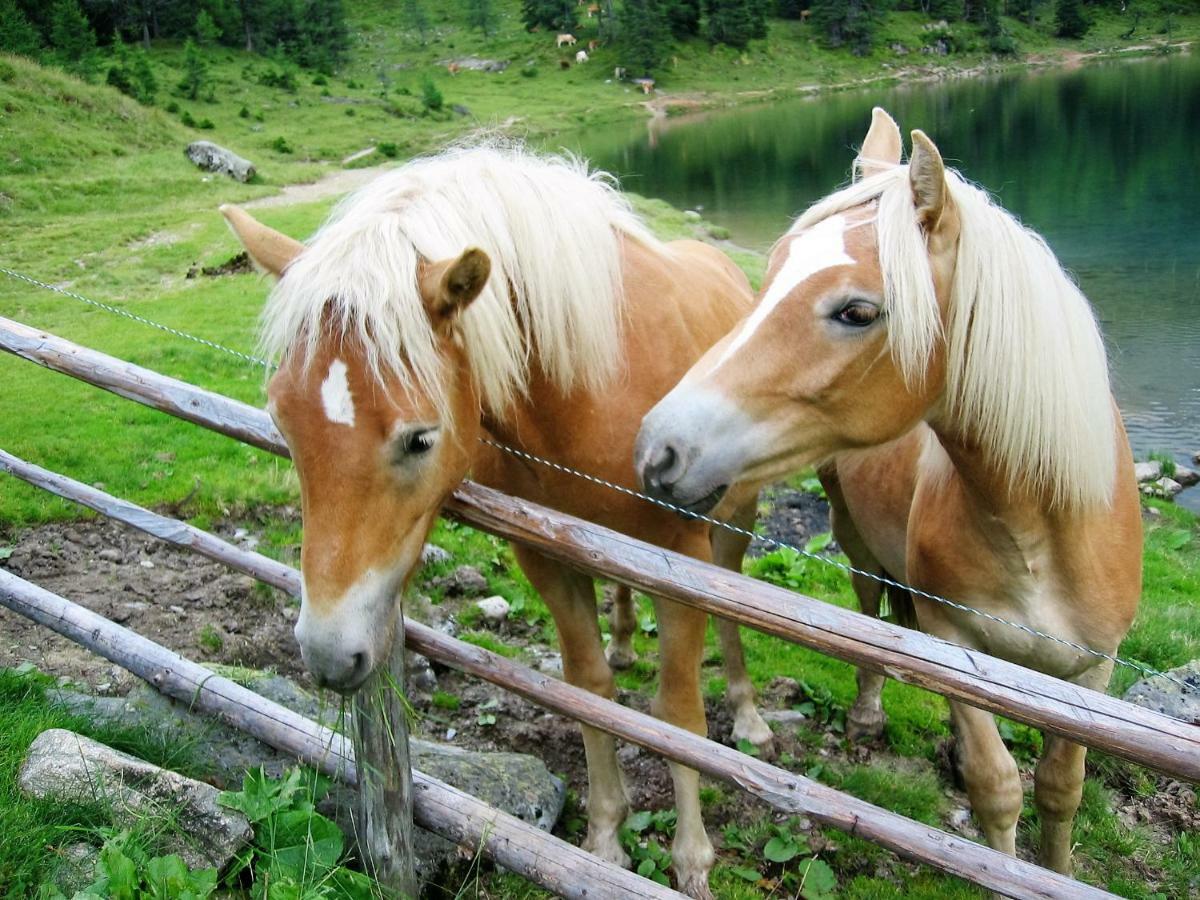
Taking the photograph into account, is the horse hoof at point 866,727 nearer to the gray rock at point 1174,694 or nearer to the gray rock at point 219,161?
the gray rock at point 1174,694

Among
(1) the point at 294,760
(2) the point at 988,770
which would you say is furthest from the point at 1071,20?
(1) the point at 294,760

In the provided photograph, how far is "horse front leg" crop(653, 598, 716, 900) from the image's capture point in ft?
11.0

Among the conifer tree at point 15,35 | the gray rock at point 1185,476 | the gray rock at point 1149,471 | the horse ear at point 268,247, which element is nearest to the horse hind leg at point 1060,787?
the horse ear at point 268,247

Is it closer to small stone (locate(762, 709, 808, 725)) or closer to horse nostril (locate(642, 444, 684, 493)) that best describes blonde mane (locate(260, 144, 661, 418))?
horse nostril (locate(642, 444, 684, 493))

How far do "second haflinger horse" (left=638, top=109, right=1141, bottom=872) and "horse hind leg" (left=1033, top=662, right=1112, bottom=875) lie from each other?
0.12 ft

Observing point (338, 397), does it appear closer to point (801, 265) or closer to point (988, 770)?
point (801, 265)

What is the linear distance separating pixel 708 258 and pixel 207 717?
317cm

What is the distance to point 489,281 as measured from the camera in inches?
102

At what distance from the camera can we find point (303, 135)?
3319 centimetres

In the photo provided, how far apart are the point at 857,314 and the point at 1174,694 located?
10.1 ft

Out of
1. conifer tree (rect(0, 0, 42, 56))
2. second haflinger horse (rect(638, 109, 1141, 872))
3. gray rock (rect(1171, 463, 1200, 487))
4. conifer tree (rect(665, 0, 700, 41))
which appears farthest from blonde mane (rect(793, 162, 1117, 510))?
conifer tree (rect(665, 0, 700, 41))

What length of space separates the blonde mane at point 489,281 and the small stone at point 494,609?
266 centimetres

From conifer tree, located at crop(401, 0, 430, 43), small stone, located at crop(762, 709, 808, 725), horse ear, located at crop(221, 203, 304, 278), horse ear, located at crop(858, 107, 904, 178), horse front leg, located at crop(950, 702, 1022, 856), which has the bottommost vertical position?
small stone, located at crop(762, 709, 808, 725)

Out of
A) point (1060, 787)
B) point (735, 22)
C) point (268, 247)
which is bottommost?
point (1060, 787)
